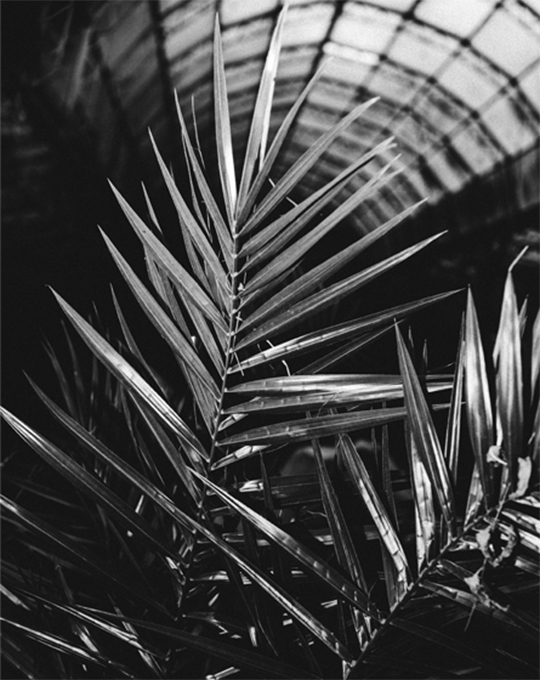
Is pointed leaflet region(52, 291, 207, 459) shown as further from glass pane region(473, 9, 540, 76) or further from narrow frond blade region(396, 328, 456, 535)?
glass pane region(473, 9, 540, 76)

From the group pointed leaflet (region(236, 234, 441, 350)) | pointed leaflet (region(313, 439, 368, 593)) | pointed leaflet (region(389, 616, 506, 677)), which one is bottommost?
pointed leaflet (region(389, 616, 506, 677))

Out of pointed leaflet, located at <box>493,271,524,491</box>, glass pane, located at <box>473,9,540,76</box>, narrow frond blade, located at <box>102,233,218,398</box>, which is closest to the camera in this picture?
pointed leaflet, located at <box>493,271,524,491</box>

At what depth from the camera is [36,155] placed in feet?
3.45

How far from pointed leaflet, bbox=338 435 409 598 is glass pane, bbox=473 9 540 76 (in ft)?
2.31

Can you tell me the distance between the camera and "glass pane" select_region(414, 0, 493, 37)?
88 cm

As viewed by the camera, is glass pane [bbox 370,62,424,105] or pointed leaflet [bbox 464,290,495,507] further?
glass pane [bbox 370,62,424,105]

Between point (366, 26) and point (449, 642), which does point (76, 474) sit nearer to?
point (449, 642)

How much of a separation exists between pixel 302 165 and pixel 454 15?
60cm

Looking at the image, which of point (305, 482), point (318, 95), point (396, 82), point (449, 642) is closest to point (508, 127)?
point (396, 82)

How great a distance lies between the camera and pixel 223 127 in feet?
1.67

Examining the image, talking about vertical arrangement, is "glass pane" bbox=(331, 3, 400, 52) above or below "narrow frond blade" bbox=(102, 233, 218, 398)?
above

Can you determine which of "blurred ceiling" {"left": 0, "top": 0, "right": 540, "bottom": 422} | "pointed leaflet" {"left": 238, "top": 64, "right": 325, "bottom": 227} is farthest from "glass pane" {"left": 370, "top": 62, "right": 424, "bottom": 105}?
"pointed leaflet" {"left": 238, "top": 64, "right": 325, "bottom": 227}

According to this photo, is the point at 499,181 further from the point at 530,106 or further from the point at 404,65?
the point at 404,65

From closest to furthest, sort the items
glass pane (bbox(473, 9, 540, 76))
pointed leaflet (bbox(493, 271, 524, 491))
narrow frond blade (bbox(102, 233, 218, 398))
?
pointed leaflet (bbox(493, 271, 524, 491))
narrow frond blade (bbox(102, 233, 218, 398))
glass pane (bbox(473, 9, 540, 76))
